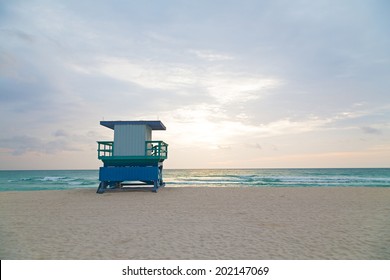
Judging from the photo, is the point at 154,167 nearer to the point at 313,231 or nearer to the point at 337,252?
the point at 313,231

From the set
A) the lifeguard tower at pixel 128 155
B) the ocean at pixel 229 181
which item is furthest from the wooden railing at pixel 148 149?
the ocean at pixel 229 181

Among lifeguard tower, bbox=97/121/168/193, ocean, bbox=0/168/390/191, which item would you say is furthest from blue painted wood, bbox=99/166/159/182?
ocean, bbox=0/168/390/191

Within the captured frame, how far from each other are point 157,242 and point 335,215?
8.27 m

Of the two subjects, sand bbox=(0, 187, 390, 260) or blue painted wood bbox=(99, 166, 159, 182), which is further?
blue painted wood bbox=(99, 166, 159, 182)

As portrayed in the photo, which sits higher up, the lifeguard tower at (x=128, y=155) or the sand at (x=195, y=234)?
the lifeguard tower at (x=128, y=155)

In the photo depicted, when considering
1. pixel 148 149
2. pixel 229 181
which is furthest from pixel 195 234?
pixel 229 181

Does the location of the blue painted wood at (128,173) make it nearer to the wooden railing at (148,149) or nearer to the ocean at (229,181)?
the wooden railing at (148,149)

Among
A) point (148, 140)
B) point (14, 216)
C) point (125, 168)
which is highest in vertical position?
point (148, 140)

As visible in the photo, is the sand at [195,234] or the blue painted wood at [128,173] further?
the blue painted wood at [128,173]

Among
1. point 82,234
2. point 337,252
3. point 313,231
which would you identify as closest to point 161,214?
point 82,234

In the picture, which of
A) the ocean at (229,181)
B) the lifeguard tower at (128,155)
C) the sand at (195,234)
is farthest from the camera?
the ocean at (229,181)

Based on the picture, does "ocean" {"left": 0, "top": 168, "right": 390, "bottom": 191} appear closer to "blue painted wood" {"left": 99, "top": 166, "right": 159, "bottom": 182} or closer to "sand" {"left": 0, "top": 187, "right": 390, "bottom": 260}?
"blue painted wood" {"left": 99, "top": 166, "right": 159, "bottom": 182}

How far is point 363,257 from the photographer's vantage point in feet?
20.9
